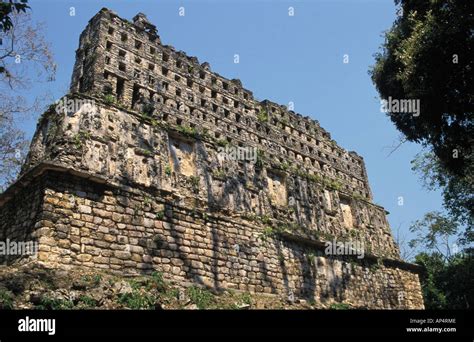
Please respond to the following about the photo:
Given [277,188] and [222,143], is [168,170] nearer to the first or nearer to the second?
[222,143]

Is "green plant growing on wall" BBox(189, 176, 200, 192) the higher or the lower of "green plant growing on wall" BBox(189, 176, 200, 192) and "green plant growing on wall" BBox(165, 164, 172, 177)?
the lower

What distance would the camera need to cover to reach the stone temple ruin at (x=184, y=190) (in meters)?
11.3

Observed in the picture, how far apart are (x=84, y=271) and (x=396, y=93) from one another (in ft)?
32.3

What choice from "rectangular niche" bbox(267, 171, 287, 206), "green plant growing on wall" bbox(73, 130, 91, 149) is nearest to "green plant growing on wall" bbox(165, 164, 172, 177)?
"green plant growing on wall" bbox(73, 130, 91, 149)

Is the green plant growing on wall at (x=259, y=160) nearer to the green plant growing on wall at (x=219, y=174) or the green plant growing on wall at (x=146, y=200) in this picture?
the green plant growing on wall at (x=219, y=174)

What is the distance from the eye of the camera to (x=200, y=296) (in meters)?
11.8

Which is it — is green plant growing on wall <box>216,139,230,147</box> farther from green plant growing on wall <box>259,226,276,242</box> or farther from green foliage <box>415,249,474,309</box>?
green foliage <box>415,249,474,309</box>

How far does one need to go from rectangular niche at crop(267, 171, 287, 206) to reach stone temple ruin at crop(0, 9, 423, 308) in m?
0.07

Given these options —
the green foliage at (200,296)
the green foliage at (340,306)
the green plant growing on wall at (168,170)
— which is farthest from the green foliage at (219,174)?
the green foliage at (340,306)

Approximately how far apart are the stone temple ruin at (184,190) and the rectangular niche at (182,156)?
0.04 m

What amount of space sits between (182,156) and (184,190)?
144cm

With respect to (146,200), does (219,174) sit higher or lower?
higher

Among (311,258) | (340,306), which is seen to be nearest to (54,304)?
(311,258)

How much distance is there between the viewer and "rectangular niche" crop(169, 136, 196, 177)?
Result: 47.1 feet
